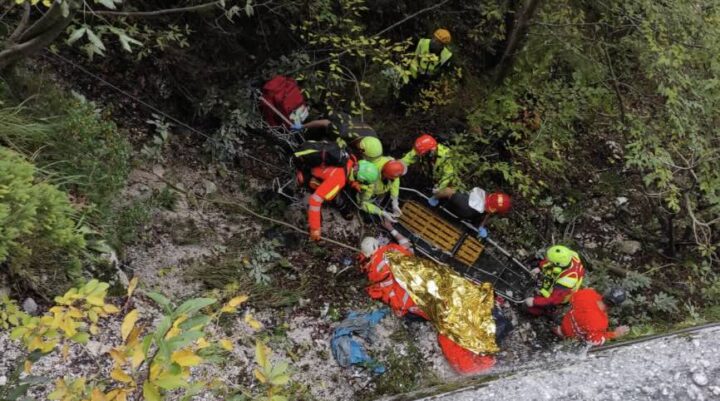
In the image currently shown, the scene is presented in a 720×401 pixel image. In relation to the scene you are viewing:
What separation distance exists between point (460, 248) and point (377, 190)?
1.30 metres

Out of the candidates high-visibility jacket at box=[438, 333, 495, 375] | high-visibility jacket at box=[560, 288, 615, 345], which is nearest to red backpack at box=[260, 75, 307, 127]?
high-visibility jacket at box=[438, 333, 495, 375]

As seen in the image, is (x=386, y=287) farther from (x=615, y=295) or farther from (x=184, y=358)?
(x=184, y=358)

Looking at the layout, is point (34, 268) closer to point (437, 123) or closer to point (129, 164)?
point (129, 164)

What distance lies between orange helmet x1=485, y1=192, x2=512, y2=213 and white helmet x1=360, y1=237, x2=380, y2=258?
146 cm

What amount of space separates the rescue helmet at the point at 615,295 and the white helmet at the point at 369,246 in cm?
268

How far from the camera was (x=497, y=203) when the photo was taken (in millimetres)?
6102

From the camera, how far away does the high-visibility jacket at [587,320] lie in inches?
194

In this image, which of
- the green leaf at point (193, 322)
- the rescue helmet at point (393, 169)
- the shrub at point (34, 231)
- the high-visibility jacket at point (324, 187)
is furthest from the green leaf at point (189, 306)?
the rescue helmet at point (393, 169)

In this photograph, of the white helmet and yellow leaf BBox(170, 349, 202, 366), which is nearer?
yellow leaf BBox(170, 349, 202, 366)

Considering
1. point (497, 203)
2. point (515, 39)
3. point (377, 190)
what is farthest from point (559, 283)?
point (515, 39)

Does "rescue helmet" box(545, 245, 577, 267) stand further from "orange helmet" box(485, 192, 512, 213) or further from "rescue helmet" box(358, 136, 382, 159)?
"rescue helmet" box(358, 136, 382, 159)

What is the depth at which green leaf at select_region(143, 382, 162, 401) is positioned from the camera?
1412 millimetres

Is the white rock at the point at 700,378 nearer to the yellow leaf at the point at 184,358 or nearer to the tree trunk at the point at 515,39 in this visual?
the yellow leaf at the point at 184,358

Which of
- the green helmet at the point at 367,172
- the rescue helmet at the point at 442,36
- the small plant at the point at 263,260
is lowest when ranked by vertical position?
the small plant at the point at 263,260
